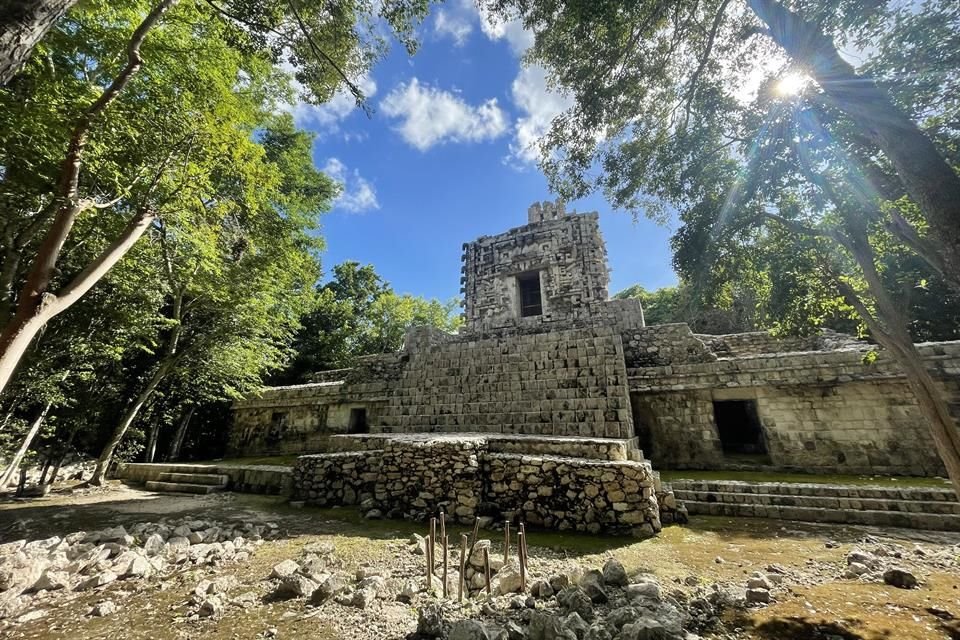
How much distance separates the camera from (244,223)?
1091cm

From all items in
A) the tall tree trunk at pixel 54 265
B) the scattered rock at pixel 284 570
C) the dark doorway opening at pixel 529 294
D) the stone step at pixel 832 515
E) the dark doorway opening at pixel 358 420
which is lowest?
the stone step at pixel 832 515

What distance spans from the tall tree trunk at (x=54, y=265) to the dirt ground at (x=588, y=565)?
250cm

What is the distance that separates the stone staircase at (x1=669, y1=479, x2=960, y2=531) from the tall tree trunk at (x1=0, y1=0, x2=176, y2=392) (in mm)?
9120

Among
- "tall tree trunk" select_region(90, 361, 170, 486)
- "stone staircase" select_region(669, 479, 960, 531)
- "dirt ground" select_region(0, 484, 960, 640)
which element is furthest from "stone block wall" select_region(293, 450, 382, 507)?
"stone staircase" select_region(669, 479, 960, 531)

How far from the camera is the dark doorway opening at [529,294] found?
15.8 meters

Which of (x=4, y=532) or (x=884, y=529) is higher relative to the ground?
(x=4, y=532)

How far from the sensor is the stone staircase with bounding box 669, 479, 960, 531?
494cm

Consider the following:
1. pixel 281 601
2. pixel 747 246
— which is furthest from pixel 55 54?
pixel 747 246

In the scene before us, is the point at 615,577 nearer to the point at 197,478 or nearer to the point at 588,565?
the point at 588,565

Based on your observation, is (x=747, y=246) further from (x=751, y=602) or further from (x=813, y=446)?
(x=751, y=602)

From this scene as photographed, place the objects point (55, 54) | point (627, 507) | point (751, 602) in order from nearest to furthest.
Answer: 1. point (751, 602)
2. point (627, 507)
3. point (55, 54)

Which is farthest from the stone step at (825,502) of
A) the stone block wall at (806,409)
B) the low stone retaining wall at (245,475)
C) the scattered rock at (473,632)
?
the low stone retaining wall at (245,475)

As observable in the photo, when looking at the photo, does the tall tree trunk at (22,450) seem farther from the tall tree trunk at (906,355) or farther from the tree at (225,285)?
the tall tree trunk at (906,355)

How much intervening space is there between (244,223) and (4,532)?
28.1ft
